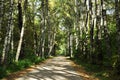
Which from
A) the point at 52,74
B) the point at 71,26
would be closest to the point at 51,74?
the point at 52,74

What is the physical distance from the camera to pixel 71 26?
5200 centimetres

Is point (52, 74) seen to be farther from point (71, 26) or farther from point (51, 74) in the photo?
point (71, 26)

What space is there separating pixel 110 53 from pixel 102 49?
324 cm

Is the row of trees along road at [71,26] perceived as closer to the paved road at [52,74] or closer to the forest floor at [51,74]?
the forest floor at [51,74]

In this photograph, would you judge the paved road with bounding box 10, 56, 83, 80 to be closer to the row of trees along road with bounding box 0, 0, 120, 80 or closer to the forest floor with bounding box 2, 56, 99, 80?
the forest floor with bounding box 2, 56, 99, 80

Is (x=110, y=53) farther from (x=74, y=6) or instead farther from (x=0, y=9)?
(x=74, y=6)

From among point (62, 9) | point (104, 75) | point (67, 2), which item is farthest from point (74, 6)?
point (104, 75)

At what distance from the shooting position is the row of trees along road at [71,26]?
654 inches

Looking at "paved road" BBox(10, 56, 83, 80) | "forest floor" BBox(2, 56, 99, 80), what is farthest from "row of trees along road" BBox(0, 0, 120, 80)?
"paved road" BBox(10, 56, 83, 80)

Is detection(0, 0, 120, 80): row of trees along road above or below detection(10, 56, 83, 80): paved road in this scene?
above

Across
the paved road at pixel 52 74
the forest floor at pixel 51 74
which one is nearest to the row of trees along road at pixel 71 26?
the forest floor at pixel 51 74

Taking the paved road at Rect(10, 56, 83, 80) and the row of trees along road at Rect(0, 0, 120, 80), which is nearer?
the paved road at Rect(10, 56, 83, 80)

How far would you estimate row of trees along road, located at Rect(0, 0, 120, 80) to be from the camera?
1661cm

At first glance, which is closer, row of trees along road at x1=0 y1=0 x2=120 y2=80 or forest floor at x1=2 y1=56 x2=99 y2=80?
forest floor at x1=2 y1=56 x2=99 y2=80
